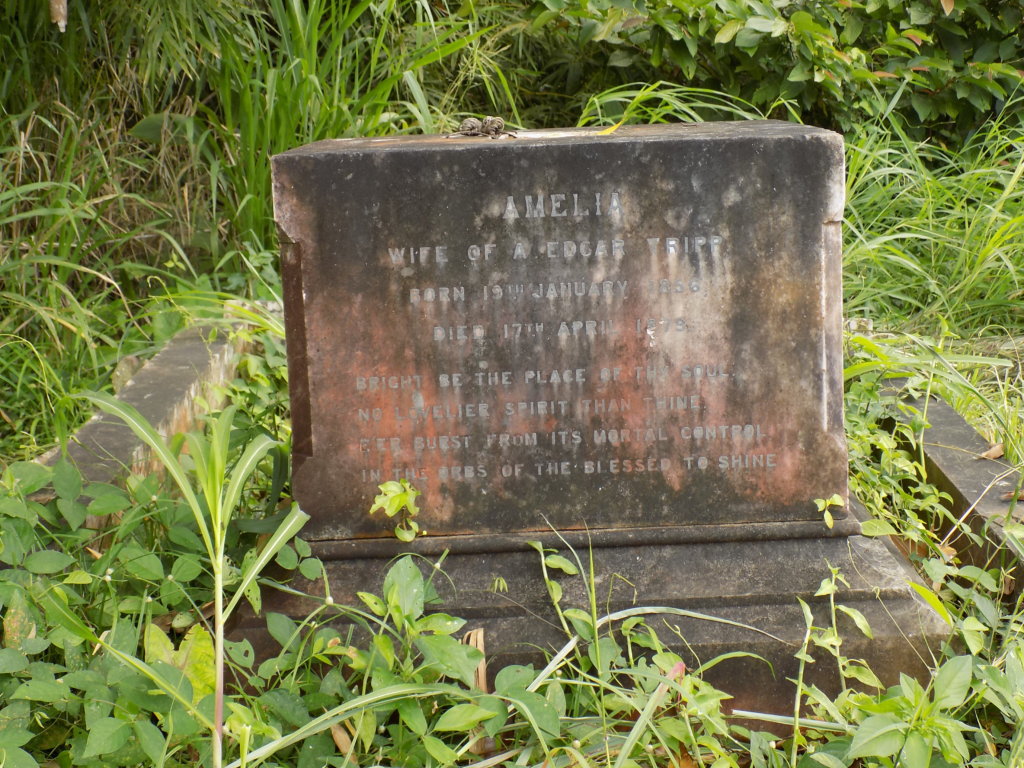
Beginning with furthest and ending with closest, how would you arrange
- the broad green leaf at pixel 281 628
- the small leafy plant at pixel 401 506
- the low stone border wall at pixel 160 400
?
the low stone border wall at pixel 160 400, the small leafy plant at pixel 401 506, the broad green leaf at pixel 281 628

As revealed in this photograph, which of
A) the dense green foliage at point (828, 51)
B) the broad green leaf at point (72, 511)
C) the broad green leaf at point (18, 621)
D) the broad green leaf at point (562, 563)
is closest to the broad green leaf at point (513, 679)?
the broad green leaf at point (562, 563)

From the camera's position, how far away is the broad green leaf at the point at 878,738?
4.66 feet

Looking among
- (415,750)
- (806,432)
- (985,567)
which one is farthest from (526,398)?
(985,567)

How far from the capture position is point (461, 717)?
1512 millimetres

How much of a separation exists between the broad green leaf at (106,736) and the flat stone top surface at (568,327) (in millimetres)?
611

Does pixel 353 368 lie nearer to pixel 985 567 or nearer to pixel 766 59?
pixel 985 567

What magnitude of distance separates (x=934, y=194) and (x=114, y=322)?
3.08m

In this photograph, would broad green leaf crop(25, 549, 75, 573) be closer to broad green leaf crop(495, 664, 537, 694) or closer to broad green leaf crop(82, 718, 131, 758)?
broad green leaf crop(82, 718, 131, 758)

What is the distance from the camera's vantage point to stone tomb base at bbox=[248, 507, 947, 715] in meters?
1.88

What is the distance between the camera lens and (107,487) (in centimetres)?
205

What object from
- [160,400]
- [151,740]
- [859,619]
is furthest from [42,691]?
[160,400]

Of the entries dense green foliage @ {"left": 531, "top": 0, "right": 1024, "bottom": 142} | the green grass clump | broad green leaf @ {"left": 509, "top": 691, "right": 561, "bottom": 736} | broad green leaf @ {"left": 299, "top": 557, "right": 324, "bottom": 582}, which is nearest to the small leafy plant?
broad green leaf @ {"left": 299, "top": 557, "right": 324, "bottom": 582}

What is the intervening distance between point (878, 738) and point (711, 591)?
1.77ft

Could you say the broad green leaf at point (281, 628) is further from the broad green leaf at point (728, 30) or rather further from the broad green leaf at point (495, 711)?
the broad green leaf at point (728, 30)
